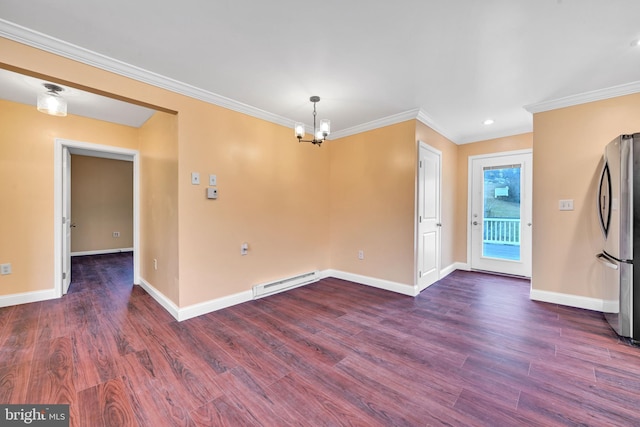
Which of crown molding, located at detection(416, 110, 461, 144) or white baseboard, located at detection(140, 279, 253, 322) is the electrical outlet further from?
crown molding, located at detection(416, 110, 461, 144)

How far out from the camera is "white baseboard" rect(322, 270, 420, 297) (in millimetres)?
3547

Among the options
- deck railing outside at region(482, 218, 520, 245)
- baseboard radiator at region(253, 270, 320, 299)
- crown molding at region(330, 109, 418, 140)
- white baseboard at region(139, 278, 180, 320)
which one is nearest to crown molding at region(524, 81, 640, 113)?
crown molding at region(330, 109, 418, 140)

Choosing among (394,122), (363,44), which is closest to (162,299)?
(363,44)

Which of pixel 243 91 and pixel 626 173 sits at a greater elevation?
pixel 243 91

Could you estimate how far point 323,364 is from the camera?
1.99 m

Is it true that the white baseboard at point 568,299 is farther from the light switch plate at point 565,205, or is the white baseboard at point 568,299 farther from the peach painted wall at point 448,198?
the peach painted wall at point 448,198

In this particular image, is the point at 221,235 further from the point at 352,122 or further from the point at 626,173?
the point at 626,173

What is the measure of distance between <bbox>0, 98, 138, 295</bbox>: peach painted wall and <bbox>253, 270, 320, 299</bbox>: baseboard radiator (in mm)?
2701

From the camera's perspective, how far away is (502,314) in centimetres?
290

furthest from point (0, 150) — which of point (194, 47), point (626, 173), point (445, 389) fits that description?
point (626, 173)

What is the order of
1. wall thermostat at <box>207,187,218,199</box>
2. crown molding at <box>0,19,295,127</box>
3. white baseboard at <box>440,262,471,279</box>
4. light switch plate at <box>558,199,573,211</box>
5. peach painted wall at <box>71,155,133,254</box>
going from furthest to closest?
peach painted wall at <box>71,155,133,254</box>, white baseboard at <box>440,262,471,279</box>, light switch plate at <box>558,199,573,211</box>, wall thermostat at <box>207,187,218,199</box>, crown molding at <box>0,19,295,127</box>

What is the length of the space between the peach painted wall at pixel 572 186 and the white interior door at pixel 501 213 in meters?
1.21

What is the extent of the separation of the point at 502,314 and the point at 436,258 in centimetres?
133

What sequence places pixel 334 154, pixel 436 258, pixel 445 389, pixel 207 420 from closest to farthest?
pixel 207 420 < pixel 445 389 < pixel 436 258 < pixel 334 154
